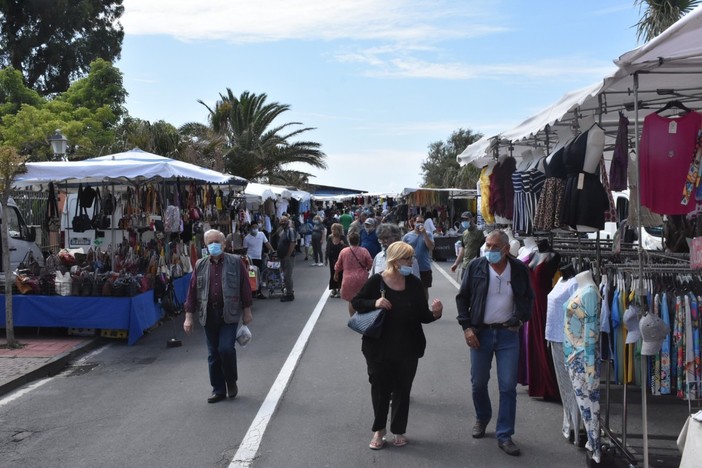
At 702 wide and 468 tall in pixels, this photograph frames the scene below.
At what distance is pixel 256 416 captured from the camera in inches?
264

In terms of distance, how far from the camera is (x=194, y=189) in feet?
50.5

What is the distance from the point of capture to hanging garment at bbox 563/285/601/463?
5.12m

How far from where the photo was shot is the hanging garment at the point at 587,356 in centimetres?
512

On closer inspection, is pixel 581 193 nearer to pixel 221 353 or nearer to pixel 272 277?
pixel 221 353

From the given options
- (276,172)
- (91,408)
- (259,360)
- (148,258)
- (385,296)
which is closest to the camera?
(385,296)

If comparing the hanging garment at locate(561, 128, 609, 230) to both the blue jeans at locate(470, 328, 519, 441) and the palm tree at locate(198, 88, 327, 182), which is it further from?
the palm tree at locate(198, 88, 327, 182)

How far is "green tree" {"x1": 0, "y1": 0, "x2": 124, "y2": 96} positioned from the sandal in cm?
4040

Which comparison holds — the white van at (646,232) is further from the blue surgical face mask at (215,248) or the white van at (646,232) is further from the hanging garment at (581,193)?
the blue surgical face mask at (215,248)

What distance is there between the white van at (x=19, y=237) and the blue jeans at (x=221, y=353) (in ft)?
25.4

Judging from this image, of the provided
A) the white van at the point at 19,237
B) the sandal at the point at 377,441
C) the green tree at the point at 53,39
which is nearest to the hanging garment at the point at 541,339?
the sandal at the point at 377,441

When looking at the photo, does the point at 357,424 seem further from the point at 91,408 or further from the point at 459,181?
the point at 459,181

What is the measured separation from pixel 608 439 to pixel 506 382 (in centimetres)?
89

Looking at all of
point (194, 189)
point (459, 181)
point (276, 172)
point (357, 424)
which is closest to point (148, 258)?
point (194, 189)

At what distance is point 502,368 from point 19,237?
457 inches
